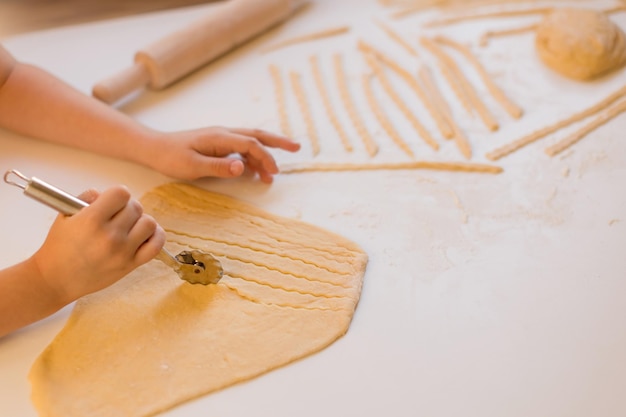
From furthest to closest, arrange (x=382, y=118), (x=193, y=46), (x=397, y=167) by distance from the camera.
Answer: (x=193, y=46)
(x=382, y=118)
(x=397, y=167)

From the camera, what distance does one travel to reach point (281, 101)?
125cm

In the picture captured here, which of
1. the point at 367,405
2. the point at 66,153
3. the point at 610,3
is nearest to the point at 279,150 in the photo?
the point at 66,153

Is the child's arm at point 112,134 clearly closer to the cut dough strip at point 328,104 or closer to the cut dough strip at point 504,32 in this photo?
the cut dough strip at point 328,104

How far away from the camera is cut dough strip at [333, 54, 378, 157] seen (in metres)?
1.13

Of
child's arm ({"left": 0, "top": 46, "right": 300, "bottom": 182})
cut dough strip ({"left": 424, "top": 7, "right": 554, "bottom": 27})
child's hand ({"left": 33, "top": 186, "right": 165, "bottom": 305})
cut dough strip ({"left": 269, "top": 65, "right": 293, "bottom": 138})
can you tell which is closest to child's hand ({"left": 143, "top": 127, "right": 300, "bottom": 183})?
child's arm ({"left": 0, "top": 46, "right": 300, "bottom": 182})

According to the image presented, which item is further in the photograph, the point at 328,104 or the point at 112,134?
the point at 328,104

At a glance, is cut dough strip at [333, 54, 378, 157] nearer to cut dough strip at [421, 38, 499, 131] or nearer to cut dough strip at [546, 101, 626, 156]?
cut dough strip at [421, 38, 499, 131]

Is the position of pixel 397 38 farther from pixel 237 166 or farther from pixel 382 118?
pixel 237 166

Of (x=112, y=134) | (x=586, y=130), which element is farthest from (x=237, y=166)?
(x=586, y=130)

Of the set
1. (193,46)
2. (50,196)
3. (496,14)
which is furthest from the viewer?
(496,14)

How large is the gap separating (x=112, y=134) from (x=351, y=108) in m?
0.45

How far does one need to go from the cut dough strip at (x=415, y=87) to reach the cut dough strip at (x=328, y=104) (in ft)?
0.40

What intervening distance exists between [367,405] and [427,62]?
2.62 feet

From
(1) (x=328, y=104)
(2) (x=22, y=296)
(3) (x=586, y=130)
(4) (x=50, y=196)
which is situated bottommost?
(3) (x=586, y=130)
